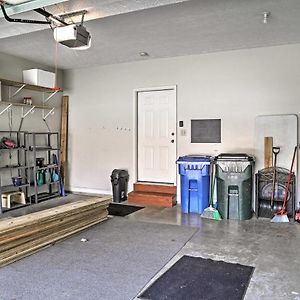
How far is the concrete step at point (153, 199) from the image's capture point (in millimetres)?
5656

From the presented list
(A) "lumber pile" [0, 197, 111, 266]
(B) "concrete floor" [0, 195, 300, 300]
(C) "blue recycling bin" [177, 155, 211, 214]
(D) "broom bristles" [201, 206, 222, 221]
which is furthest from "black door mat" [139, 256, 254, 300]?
(C) "blue recycling bin" [177, 155, 211, 214]

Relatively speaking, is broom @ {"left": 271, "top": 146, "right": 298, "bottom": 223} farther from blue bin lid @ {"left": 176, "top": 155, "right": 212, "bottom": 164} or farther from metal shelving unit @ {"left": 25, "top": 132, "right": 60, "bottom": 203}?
metal shelving unit @ {"left": 25, "top": 132, "right": 60, "bottom": 203}

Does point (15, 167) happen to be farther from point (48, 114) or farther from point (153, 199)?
point (153, 199)

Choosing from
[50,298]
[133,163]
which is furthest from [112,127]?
[50,298]

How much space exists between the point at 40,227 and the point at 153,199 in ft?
8.73

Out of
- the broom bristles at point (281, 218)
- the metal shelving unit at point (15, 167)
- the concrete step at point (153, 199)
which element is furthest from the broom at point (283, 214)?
the metal shelving unit at point (15, 167)

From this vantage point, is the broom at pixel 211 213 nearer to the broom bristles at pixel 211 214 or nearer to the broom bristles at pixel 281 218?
the broom bristles at pixel 211 214

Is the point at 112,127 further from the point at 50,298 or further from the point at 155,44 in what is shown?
the point at 50,298

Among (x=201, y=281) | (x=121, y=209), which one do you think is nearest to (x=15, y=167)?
(x=121, y=209)

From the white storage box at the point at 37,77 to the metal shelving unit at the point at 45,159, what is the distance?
0.96m

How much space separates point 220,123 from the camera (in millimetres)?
5547

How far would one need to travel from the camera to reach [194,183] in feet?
17.2

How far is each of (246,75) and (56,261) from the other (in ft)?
13.6

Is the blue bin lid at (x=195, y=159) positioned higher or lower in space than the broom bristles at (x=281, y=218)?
higher
